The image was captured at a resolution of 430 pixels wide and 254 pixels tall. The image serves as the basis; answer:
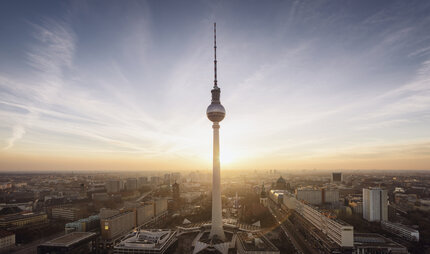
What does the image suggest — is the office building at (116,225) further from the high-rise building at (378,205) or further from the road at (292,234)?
the high-rise building at (378,205)

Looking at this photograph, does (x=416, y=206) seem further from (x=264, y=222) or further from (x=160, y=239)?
(x=160, y=239)

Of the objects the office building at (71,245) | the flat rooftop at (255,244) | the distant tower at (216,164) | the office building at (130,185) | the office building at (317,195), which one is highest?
the distant tower at (216,164)

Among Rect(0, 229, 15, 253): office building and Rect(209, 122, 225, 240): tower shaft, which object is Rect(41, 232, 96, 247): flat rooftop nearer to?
Rect(0, 229, 15, 253): office building

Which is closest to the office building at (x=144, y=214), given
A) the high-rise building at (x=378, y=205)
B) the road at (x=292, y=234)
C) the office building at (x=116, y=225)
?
the office building at (x=116, y=225)

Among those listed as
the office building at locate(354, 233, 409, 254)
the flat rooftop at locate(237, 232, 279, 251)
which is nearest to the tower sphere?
the flat rooftop at locate(237, 232, 279, 251)

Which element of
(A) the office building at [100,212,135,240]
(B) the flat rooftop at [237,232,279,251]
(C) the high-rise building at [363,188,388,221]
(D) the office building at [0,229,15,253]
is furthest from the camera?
(C) the high-rise building at [363,188,388,221]

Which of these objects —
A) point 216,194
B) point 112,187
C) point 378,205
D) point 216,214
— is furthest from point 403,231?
point 112,187

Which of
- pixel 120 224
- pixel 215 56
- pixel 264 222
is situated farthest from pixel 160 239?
pixel 215 56

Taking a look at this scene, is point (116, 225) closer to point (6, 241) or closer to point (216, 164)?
point (6, 241)
